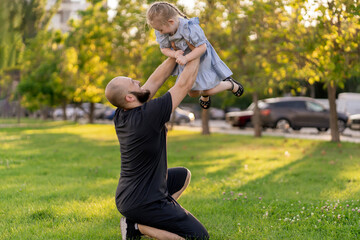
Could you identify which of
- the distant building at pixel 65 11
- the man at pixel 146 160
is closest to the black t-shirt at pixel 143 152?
the man at pixel 146 160

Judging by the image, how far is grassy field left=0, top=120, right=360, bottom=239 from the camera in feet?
14.9

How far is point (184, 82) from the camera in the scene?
155 inches

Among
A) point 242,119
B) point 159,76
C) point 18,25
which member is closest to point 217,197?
point 159,76

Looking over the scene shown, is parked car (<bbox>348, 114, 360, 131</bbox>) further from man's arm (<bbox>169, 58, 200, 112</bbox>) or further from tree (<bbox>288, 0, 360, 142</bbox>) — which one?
man's arm (<bbox>169, 58, 200, 112</bbox>)

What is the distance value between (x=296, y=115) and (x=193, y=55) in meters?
20.1

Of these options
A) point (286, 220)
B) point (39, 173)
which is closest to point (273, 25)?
point (39, 173)

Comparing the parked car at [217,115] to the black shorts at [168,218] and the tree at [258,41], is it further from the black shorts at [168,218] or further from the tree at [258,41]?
the black shorts at [168,218]

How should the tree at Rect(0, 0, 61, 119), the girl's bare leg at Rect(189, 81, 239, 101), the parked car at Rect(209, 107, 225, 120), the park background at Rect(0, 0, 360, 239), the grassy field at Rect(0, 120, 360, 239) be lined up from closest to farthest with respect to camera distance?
the girl's bare leg at Rect(189, 81, 239, 101) → the grassy field at Rect(0, 120, 360, 239) → the park background at Rect(0, 0, 360, 239) → the tree at Rect(0, 0, 61, 119) → the parked car at Rect(209, 107, 225, 120)

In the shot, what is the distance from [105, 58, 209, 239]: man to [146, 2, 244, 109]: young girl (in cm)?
19

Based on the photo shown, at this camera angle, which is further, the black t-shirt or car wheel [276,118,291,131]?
car wheel [276,118,291,131]

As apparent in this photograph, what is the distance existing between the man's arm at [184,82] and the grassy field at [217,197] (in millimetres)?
1571

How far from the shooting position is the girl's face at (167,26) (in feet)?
13.0

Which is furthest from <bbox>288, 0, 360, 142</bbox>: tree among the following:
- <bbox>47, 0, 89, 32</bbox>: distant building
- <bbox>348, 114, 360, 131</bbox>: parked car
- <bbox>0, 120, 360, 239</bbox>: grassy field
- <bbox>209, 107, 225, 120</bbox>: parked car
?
<bbox>47, 0, 89, 32</bbox>: distant building

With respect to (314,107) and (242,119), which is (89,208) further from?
(242,119)
